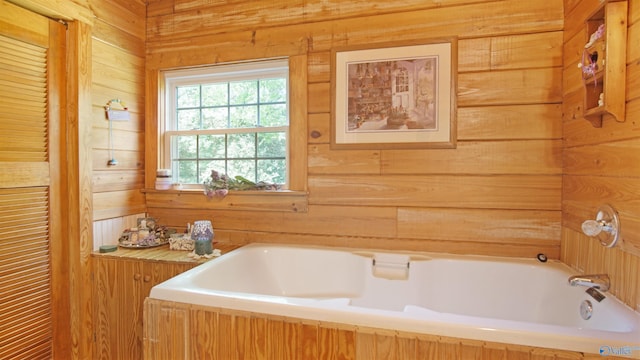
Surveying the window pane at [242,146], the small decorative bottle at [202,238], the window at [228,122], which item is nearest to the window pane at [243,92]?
the window at [228,122]

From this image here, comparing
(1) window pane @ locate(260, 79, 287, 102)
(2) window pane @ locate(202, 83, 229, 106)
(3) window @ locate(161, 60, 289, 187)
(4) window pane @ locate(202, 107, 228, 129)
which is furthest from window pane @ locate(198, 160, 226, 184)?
(1) window pane @ locate(260, 79, 287, 102)

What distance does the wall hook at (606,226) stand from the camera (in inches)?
49.0

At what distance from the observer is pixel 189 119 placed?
8.02ft

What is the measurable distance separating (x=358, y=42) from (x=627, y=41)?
1.20 m

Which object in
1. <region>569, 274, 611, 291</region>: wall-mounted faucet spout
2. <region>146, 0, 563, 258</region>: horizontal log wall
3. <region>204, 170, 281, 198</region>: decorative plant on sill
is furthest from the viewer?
<region>204, 170, 281, 198</region>: decorative plant on sill

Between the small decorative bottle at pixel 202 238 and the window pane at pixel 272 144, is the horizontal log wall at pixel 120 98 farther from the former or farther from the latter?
the window pane at pixel 272 144

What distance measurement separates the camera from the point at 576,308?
1461mm

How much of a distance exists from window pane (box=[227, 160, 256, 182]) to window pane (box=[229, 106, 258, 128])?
24 centimetres

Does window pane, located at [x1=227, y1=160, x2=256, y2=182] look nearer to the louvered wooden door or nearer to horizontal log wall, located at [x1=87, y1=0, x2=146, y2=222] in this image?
horizontal log wall, located at [x1=87, y1=0, x2=146, y2=222]

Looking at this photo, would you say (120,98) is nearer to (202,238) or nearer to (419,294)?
(202,238)

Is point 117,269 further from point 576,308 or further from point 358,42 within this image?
point 576,308

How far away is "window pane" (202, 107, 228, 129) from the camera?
237 cm

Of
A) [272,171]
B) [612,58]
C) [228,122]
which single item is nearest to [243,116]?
[228,122]

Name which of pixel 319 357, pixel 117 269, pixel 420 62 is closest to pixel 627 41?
pixel 420 62
